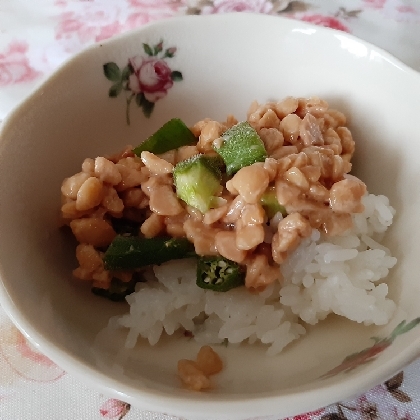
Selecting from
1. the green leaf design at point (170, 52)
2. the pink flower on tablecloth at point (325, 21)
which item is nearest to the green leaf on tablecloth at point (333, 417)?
the green leaf design at point (170, 52)

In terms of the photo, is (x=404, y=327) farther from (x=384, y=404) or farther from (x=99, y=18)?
(x=99, y=18)

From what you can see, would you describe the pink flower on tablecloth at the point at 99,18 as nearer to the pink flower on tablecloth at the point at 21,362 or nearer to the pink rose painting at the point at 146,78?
the pink rose painting at the point at 146,78

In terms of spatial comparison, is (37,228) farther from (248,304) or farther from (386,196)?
(386,196)

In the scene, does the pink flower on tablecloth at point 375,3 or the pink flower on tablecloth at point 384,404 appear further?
the pink flower on tablecloth at point 375,3

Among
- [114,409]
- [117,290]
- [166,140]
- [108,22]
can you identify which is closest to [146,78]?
[166,140]

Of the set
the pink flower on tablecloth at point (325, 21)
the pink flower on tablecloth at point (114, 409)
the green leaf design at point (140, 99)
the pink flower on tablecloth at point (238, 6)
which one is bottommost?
the pink flower on tablecloth at point (114, 409)

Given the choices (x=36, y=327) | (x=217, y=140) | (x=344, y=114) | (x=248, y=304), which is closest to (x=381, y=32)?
(x=344, y=114)
